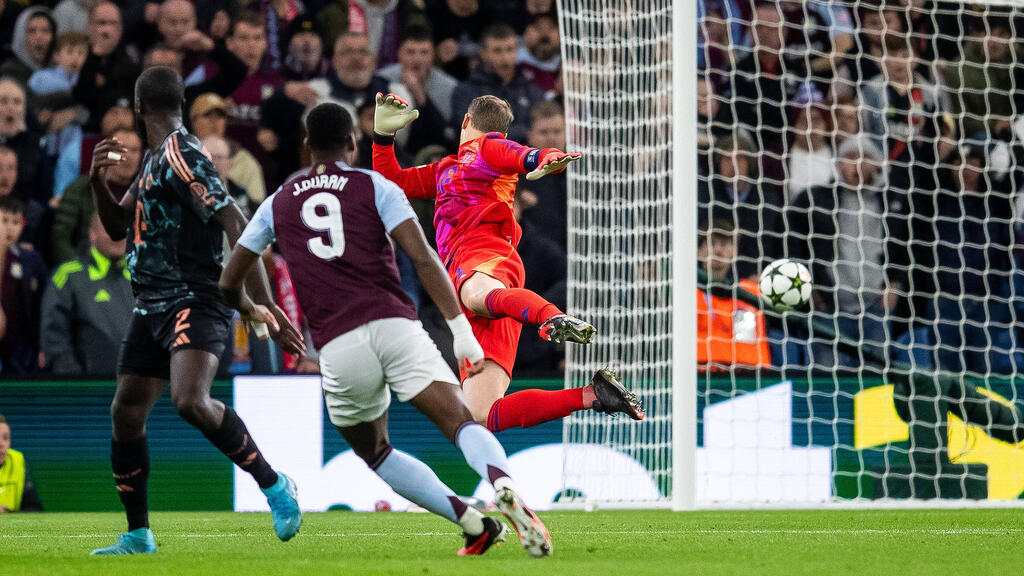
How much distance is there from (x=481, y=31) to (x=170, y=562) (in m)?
8.11

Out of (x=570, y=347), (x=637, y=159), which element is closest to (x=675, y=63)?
(x=637, y=159)

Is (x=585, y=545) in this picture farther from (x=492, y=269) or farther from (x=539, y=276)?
(x=539, y=276)

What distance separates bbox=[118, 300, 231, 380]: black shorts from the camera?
18.2ft

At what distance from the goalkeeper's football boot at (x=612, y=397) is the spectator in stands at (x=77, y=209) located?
5.34m

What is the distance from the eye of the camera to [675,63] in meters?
9.23

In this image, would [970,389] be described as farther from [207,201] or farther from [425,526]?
[207,201]

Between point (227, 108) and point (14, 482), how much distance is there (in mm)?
3501

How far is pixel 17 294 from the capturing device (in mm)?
10016

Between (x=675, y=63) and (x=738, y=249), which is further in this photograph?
(x=738, y=249)

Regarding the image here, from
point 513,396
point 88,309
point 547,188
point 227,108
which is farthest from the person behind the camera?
point 547,188

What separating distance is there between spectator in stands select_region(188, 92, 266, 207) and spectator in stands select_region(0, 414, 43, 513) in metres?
2.56

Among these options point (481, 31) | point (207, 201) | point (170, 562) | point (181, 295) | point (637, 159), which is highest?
point (481, 31)

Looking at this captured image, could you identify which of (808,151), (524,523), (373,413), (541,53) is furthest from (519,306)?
(541,53)

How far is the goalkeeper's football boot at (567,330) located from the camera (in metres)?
5.98
